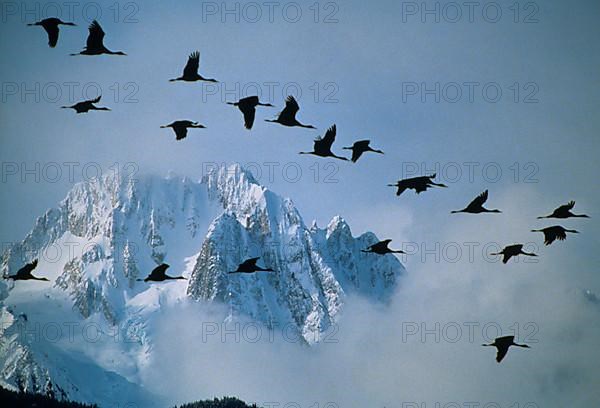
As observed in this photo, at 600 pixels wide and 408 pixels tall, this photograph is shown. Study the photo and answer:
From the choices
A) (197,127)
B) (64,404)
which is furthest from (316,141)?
(64,404)

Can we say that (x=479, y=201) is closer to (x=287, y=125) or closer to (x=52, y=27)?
(x=287, y=125)

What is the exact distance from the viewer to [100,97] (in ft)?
108

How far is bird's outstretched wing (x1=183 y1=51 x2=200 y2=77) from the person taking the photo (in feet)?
112

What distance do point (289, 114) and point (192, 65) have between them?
4369mm

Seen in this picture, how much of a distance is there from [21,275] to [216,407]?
158m

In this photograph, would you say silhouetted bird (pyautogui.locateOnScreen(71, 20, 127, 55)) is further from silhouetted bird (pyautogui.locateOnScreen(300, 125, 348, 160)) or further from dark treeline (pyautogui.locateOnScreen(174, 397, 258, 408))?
dark treeline (pyautogui.locateOnScreen(174, 397, 258, 408))

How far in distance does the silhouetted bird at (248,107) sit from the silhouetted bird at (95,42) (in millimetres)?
5179

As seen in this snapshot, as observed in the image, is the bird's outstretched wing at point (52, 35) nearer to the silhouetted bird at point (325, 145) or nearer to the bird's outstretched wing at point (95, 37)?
the bird's outstretched wing at point (95, 37)

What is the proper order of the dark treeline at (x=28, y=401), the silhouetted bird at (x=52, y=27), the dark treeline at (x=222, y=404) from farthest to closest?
the dark treeline at (x=222, y=404) → the dark treeline at (x=28, y=401) → the silhouetted bird at (x=52, y=27)

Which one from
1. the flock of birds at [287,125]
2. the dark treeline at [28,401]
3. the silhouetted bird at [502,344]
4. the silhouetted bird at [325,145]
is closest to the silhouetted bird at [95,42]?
the flock of birds at [287,125]

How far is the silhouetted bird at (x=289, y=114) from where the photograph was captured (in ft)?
113

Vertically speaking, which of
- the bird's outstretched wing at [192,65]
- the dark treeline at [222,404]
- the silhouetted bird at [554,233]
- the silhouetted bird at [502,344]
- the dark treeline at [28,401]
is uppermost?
the bird's outstretched wing at [192,65]

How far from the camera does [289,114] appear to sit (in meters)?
34.8

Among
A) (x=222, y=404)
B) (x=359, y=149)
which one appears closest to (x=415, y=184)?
(x=359, y=149)
